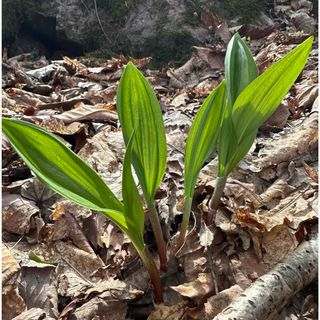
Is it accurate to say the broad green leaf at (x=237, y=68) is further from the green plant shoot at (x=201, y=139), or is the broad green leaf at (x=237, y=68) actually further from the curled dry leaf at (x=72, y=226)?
the curled dry leaf at (x=72, y=226)

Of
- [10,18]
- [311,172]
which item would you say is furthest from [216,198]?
[10,18]

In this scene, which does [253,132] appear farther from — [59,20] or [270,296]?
[59,20]

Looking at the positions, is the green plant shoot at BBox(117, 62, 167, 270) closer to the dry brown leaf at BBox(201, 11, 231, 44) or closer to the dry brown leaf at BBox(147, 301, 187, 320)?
the dry brown leaf at BBox(147, 301, 187, 320)

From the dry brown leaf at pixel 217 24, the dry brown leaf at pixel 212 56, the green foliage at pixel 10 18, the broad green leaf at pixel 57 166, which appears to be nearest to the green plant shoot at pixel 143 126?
the broad green leaf at pixel 57 166

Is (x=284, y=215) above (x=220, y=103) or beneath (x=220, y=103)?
beneath

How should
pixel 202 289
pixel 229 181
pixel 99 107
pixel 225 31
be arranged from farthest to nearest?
pixel 225 31, pixel 99 107, pixel 229 181, pixel 202 289

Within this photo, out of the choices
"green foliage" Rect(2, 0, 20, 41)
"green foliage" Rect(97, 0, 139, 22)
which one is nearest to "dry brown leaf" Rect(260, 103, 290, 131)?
"green foliage" Rect(97, 0, 139, 22)

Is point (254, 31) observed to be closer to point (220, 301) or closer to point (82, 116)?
point (82, 116)

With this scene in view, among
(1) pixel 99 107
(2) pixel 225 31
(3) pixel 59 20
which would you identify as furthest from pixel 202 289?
(3) pixel 59 20
